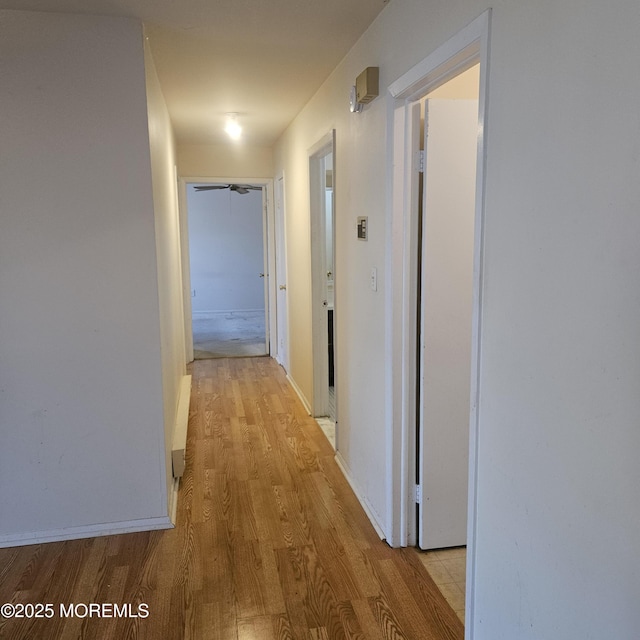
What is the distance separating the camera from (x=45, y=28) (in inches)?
87.0

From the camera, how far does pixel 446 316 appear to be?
7.27 feet

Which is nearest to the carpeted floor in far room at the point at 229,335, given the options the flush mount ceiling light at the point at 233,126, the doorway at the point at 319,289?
the doorway at the point at 319,289

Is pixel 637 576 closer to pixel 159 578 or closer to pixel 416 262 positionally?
pixel 416 262

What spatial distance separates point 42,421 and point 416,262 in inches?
72.0

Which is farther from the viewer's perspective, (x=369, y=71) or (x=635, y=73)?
(x=369, y=71)

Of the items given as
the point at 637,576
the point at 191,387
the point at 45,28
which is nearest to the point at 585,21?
the point at 637,576

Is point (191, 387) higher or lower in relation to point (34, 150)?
lower

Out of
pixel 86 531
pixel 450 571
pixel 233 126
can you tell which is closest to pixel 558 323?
pixel 450 571

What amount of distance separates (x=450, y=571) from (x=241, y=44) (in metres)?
2.61

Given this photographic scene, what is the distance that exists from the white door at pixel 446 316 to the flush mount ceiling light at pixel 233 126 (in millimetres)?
2543

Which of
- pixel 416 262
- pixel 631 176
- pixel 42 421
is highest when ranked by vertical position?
pixel 631 176

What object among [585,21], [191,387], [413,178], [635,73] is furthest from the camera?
[191,387]

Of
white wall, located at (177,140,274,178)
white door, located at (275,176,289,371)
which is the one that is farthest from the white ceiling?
white wall, located at (177,140,274,178)

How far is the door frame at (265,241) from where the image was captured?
5.70 meters
